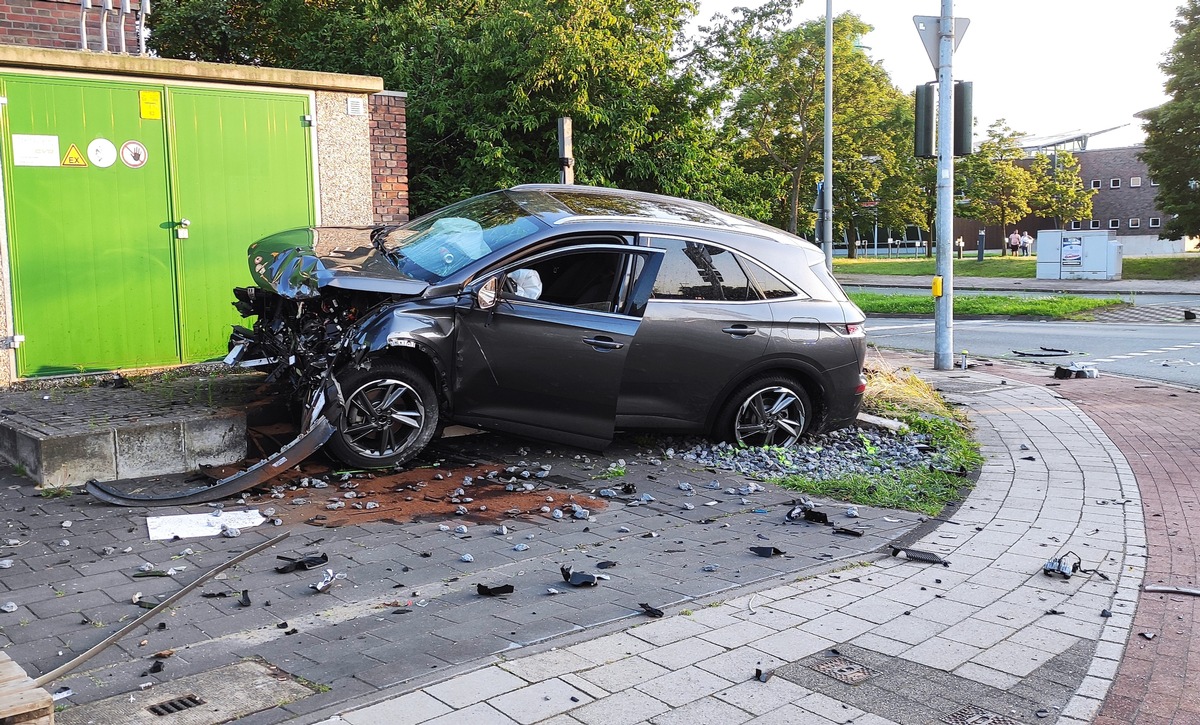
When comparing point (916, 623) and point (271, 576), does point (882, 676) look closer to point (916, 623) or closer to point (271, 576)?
point (916, 623)

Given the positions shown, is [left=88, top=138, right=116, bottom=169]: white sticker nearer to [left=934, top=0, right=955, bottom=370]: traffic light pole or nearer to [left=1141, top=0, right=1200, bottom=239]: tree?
[left=934, top=0, right=955, bottom=370]: traffic light pole

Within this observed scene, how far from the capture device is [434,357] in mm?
6965

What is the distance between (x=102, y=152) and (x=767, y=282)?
6.00 meters

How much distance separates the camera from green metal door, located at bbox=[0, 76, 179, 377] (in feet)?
29.3

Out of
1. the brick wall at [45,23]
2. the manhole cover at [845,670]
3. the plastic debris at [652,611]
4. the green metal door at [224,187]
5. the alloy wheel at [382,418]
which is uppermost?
the brick wall at [45,23]

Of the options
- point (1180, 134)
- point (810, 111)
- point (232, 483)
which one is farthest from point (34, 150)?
point (1180, 134)

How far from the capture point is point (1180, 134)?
3856 cm

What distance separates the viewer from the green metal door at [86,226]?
8.92 m

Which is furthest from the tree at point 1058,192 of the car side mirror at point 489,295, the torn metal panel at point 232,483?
the torn metal panel at point 232,483

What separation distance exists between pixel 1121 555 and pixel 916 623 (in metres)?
1.91

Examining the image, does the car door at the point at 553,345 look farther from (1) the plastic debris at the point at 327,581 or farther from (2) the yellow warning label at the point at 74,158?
(2) the yellow warning label at the point at 74,158

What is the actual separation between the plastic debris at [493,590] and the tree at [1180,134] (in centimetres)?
4044

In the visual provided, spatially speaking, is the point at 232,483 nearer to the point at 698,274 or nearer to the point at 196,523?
the point at 196,523

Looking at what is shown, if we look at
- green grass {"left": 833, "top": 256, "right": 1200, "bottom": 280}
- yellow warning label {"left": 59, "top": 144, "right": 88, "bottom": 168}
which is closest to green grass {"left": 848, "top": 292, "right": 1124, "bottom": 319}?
green grass {"left": 833, "top": 256, "right": 1200, "bottom": 280}
